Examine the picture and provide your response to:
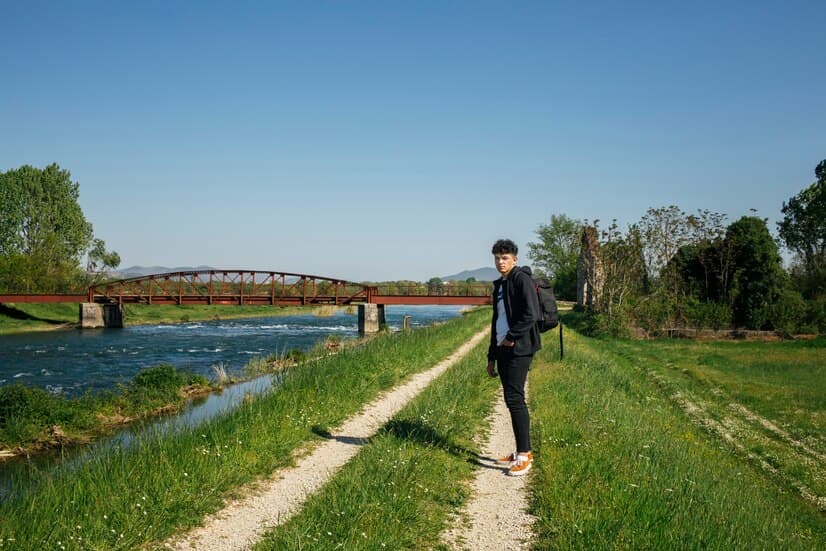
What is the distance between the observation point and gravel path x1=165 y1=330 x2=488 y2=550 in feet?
15.8

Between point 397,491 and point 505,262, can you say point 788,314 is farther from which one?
point 397,491

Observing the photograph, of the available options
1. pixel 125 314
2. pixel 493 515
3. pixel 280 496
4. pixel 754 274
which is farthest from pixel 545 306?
pixel 125 314

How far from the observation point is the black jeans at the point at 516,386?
6.22m

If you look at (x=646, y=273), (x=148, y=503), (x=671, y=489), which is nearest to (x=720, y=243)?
(x=646, y=273)

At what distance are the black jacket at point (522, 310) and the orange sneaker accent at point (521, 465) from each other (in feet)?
3.53

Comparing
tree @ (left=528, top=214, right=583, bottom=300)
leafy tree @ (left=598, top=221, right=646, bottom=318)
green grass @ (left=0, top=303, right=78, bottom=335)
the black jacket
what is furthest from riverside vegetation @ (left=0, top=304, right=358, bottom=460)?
tree @ (left=528, top=214, right=583, bottom=300)

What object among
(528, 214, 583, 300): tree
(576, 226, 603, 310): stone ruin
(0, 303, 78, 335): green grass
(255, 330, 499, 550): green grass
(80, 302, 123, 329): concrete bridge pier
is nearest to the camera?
(255, 330, 499, 550): green grass

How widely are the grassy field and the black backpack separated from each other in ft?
149

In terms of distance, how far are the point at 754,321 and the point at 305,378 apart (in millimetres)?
24826

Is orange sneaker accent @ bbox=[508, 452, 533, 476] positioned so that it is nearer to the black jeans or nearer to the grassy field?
the black jeans

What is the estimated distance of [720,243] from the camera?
31516mm

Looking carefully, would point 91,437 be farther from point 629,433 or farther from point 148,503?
point 629,433

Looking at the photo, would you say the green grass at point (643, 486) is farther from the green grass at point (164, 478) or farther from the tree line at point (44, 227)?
the tree line at point (44, 227)

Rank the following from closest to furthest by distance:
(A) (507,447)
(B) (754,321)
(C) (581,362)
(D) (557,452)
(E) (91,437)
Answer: (D) (557,452), (A) (507,447), (E) (91,437), (C) (581,362), (B) (754,321)
